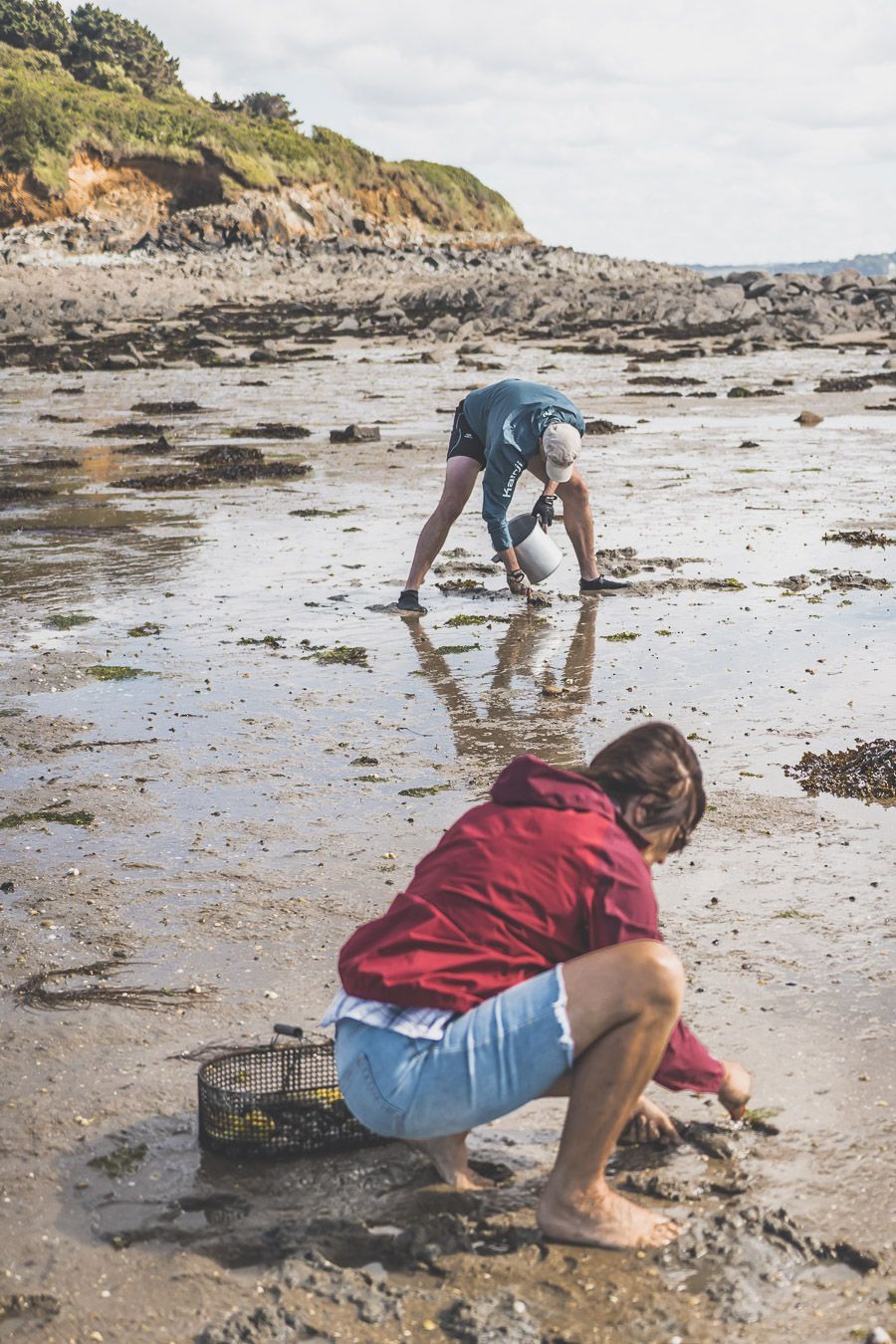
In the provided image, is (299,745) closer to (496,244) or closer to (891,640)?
(891,640)

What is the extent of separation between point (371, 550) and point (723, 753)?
5489 millimetres

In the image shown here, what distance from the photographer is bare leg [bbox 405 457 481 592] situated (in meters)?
9.76

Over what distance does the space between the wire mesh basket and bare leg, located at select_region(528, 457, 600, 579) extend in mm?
6643

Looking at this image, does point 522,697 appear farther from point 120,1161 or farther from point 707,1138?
point 120,1161

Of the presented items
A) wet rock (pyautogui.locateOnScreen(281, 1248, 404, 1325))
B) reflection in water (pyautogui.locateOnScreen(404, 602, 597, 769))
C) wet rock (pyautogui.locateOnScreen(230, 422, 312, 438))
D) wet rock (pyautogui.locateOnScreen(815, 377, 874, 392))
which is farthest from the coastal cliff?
wet rock (pyautogui.locateOnScreen(281, 1248, 404, 1325))

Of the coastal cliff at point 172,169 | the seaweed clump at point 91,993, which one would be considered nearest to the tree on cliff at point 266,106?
the coastal cliff at point 172,169

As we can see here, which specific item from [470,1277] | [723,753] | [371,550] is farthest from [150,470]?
[470,1277]

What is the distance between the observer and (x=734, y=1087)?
11.9 feet

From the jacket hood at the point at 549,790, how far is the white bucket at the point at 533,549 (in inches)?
255

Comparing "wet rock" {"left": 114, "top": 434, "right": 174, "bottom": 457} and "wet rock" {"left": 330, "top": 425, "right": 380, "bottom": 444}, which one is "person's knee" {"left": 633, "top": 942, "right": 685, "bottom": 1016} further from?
"wet rock" {"left": 330, "top": 425, "right": 380, "bottom": 444}

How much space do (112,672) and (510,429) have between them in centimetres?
290

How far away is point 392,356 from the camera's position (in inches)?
1302

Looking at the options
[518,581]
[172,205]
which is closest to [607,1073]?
[518,581]

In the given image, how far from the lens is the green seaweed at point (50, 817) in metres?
6.16
